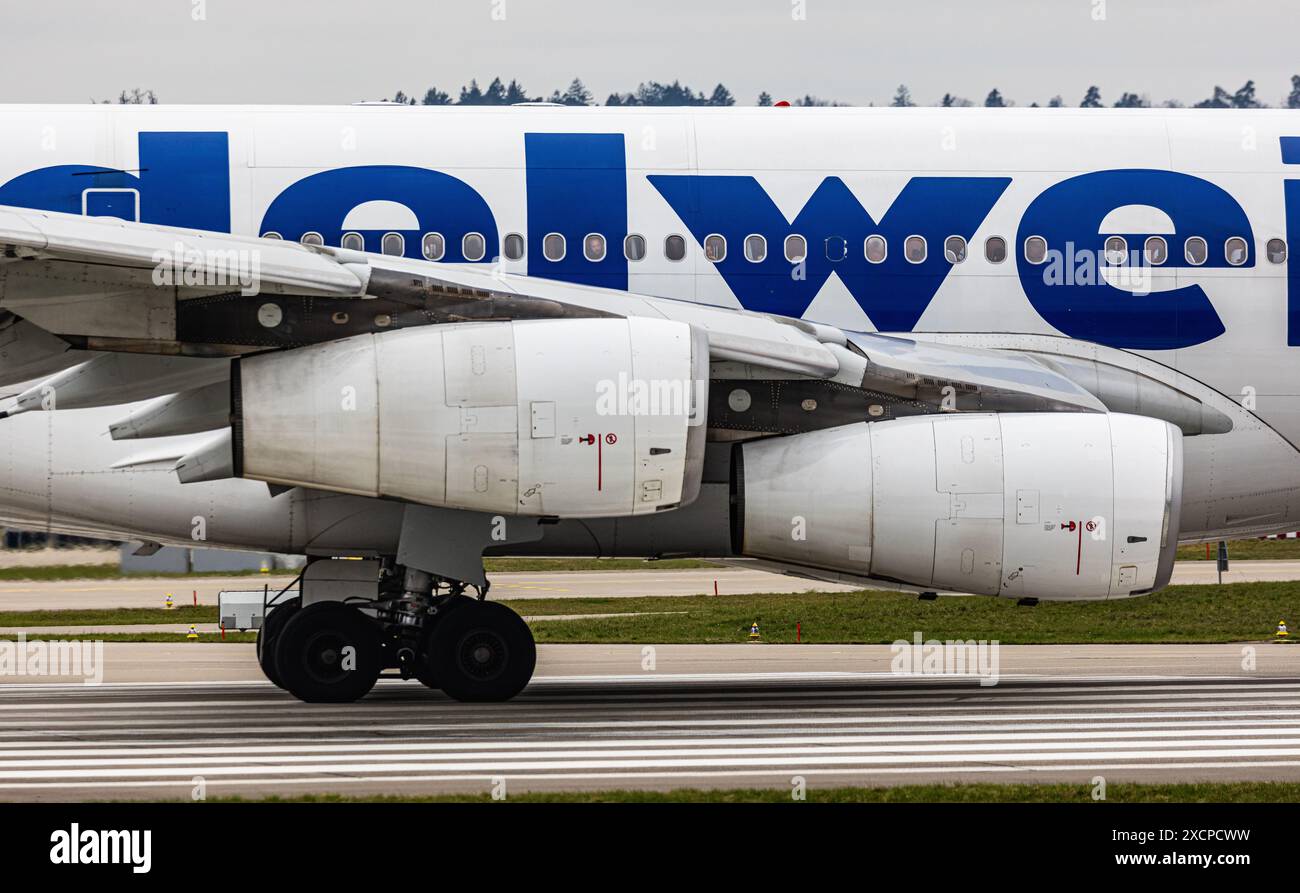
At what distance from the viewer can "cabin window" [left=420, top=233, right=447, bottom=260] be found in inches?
691

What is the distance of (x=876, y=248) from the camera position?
18.0m

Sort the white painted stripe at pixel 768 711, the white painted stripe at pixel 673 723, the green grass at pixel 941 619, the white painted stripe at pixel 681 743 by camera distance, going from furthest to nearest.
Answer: the green grass at pixel 941 619 → the white painted stripe at pixel 768 711 → the white painted stripe at pixel 673 723 → the white painted stripe at pixel 681 743

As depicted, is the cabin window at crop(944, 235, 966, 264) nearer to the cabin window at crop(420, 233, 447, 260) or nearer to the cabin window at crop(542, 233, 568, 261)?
the cabin window at crop(542, 233, 568, 261)

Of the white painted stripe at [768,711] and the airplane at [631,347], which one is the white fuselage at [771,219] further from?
the white painted stripe at [768,711]

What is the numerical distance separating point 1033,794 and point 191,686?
38.4ft

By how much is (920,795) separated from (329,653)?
7.01m

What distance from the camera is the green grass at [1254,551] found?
2034 inches

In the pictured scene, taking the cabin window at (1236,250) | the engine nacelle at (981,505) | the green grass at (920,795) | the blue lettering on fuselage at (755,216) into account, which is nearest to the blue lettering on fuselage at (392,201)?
the blue lettering on fuselage at (755,216)

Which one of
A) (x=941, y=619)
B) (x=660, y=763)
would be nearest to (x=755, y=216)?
(x=660, y=763)

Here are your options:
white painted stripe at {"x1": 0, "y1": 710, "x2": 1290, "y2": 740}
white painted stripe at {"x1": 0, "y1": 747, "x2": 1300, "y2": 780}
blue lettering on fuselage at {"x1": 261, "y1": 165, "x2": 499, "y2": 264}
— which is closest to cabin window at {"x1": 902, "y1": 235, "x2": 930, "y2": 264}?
blue lettering on fuselage at {"x1": 261, "y1": 165, "x2": 499, "y2": 264}

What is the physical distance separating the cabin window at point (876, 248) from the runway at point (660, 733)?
458 cm

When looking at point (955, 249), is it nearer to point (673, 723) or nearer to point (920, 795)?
point (673, 723)

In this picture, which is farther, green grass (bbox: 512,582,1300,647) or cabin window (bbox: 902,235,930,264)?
green grass (bbox: 512,582,1300,647)

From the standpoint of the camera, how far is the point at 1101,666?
911 inches
